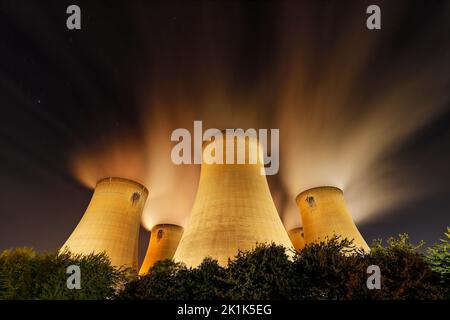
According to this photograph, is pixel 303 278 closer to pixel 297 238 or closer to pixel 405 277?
pixel 405 277

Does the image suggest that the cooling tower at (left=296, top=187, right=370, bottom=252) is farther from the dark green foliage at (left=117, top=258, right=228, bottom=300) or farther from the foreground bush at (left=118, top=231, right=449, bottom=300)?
the dark green foliage at (left=117, top=258, right=228, bottom=300)

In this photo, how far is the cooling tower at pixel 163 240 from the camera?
91.5 feet

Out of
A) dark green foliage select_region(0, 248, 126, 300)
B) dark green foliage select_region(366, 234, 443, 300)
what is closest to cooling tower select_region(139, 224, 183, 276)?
dark green foliage select_region(0, 248, 126, 300)

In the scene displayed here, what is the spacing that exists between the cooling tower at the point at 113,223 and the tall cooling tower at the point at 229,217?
6067 mm

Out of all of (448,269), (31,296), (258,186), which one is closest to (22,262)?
(31,296)

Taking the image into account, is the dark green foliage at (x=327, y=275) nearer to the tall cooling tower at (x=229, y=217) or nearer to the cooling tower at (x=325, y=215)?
the tall cooling tower at (x=229, y=217)

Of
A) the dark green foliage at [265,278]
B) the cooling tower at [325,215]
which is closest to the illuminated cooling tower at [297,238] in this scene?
the cooling tower at [325,215]

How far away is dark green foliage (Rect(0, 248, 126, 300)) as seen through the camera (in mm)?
8234

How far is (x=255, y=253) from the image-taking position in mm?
9055

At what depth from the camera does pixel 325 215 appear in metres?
22.1

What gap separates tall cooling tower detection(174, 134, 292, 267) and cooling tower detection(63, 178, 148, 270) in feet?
19.9

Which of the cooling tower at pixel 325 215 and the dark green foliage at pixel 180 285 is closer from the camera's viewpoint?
the dark green foliage at pixel 180 285

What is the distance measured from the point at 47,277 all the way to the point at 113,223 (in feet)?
33.7
